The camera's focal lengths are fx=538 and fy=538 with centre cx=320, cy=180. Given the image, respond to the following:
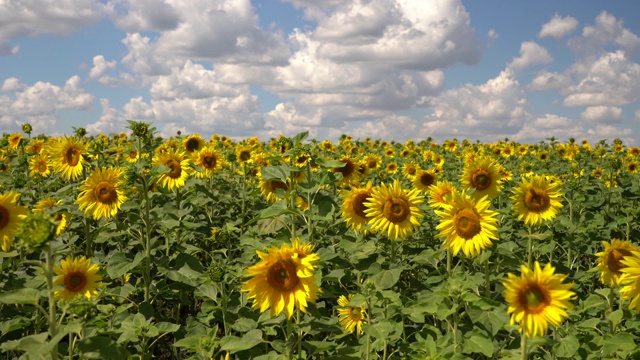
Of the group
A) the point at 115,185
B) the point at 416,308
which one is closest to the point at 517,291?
the point at 416,308

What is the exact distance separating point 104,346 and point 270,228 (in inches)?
94.9

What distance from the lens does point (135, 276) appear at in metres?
6.88

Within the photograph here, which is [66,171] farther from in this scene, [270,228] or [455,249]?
[455,249]

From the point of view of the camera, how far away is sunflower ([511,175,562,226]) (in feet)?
18.5

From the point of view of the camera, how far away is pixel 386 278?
4.55 metres

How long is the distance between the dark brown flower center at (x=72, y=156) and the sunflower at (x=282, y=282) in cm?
442

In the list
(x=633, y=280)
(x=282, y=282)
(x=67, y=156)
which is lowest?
(x=282, y=282)

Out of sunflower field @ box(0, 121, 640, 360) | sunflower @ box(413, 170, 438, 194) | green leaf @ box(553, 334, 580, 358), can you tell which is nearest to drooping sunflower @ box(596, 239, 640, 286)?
sunflower field @ box(0, 121, 640, 360)

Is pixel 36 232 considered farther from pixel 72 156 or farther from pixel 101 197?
pixel 72 156

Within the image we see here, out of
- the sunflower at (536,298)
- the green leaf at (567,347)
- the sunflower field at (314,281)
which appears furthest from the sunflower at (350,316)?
the sunflower at (536,298)

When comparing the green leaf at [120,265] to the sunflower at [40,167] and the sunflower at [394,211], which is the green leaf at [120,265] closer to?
the sunflower at [394,211]

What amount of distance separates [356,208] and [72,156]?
4.05 m

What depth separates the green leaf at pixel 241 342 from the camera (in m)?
3.77

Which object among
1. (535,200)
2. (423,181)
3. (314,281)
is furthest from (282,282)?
(423,181)
